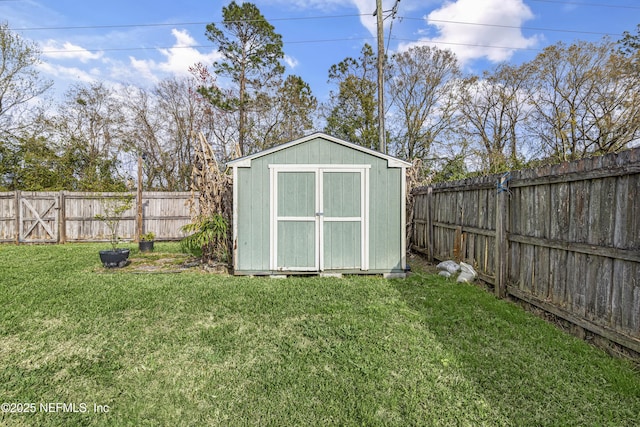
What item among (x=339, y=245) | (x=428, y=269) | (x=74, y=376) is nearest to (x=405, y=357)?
(x=74, y=376)

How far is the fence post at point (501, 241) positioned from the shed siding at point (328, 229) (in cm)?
158

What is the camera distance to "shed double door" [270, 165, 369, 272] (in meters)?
5.40

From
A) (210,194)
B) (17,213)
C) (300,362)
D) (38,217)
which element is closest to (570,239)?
(300,362)

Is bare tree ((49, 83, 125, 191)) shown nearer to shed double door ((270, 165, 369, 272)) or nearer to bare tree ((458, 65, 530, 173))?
shed double door ((270, 165, 369, 272))

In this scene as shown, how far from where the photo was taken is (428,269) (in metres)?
6.15

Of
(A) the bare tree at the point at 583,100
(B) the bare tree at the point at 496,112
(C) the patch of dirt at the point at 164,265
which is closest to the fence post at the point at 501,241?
(C) the patch of dirt at the point at 164,265

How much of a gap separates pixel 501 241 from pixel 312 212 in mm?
2805

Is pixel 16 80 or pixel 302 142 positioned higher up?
pixel 16 80

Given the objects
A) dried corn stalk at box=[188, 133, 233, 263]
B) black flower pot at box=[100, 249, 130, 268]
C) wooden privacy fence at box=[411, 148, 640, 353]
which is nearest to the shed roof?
dried corn stalk at box=[188, 133, 233, 263]

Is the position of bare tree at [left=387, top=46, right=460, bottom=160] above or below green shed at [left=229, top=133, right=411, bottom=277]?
above

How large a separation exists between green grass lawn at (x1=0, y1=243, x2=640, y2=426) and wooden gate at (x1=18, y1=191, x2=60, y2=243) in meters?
6.51

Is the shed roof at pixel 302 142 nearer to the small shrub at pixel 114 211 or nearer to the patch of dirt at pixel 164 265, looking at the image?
the patch of dirt at pixel 164 265

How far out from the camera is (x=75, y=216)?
31.9 ft

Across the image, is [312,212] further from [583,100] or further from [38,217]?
[583,100]
